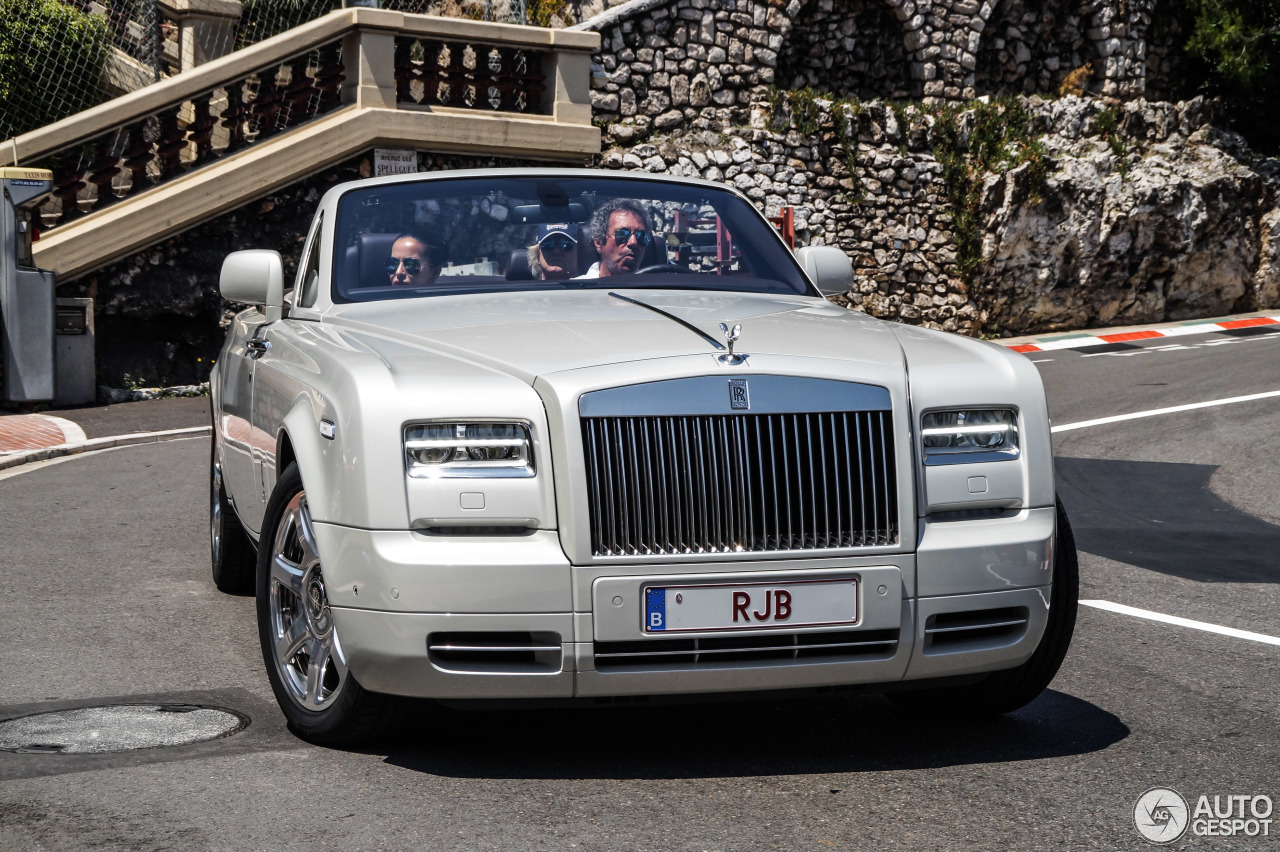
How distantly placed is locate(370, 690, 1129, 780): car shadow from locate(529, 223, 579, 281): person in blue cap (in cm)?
164

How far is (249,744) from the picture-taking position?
A: 4.41 m

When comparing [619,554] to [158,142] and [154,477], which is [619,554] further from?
[158,142]

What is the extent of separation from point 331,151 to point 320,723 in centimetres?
1345

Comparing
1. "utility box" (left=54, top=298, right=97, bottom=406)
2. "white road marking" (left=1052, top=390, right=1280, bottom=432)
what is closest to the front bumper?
"white road marking" (left=1052, top=390, right=1280, bottom=432)

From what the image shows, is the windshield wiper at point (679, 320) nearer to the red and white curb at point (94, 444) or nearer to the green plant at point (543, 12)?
the red and white curb at point (94, 444)

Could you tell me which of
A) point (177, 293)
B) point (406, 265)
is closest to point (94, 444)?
point (177, 293)

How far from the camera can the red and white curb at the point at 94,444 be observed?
11609 millimetres

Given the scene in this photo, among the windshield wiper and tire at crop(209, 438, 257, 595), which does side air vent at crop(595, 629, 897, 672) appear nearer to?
the windshield wiper

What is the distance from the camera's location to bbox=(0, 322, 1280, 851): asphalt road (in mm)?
3676

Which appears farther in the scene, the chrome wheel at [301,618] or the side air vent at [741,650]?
the chrome wheel at [301,618]

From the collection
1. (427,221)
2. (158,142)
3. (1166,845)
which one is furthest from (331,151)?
(1166,845)

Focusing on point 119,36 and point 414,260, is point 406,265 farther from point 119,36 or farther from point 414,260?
point 119,36

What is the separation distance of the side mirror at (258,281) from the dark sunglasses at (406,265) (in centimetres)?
51

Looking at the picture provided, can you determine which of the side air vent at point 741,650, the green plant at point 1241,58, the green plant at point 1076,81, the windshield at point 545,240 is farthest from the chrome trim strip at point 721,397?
the green plant at point 1241,58
